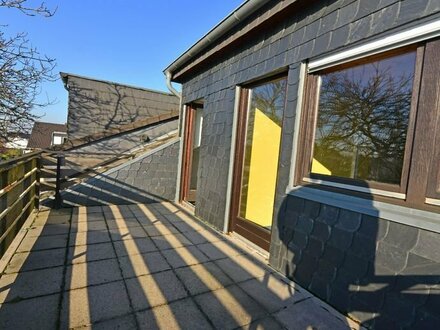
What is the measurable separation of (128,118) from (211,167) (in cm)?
405

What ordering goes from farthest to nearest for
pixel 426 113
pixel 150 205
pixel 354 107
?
pixel 150 205 < pixel 354 107 < pixel 426 113

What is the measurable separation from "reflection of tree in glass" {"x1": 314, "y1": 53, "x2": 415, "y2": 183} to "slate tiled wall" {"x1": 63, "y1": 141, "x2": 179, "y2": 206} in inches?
137

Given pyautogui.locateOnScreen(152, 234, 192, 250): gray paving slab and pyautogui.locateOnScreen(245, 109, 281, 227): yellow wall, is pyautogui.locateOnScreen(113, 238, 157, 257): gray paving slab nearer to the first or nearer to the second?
pyautogui.locateOnScreen(152, 234, 192, 250): gray paving slab

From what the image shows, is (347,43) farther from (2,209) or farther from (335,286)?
(2,209)

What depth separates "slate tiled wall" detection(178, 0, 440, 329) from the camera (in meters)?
1.51

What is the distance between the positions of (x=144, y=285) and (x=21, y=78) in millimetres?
4939

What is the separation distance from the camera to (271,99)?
10.2ft

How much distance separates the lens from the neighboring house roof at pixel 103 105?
20.3 feet

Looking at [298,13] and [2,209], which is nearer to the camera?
[2,209]

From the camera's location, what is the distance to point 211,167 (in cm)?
394

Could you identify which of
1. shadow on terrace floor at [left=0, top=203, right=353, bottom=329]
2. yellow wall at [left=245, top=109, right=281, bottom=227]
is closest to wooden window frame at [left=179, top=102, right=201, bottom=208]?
shadow on terrace floor at [left=0, top=203, right=353, bottom=329]

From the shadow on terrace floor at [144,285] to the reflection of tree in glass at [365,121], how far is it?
3.83ft

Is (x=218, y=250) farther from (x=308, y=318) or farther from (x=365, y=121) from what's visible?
(x=365, y=121)

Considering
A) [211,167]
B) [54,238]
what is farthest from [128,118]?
[54,238]
